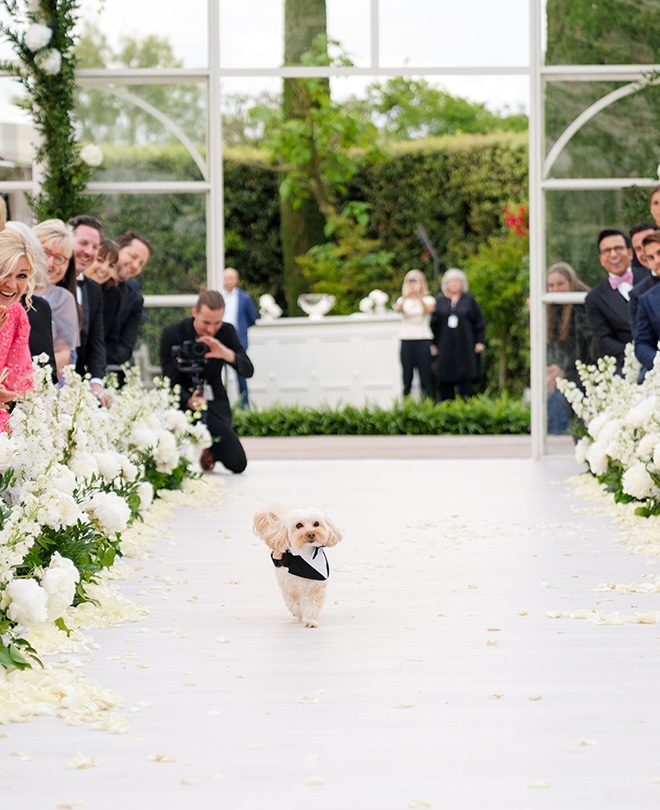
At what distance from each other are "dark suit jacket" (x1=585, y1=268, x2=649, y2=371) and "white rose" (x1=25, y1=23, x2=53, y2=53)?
3.73 meters

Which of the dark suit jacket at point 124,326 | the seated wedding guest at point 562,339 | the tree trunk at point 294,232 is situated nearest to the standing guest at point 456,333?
the tree trunk at point 294,232

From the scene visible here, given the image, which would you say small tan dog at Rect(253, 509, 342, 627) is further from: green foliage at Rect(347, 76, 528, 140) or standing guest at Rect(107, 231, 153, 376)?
green foliage at Rect(347, 76, 528, 140)

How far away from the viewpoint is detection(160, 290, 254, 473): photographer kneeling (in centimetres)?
916

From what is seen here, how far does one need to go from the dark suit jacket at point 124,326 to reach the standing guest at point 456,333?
6.44 meters

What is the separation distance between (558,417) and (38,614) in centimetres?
688

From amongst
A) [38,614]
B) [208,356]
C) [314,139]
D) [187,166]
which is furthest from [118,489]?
[314,139]

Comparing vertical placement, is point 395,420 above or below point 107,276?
below

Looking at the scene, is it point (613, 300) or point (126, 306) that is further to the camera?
point (613, 300)

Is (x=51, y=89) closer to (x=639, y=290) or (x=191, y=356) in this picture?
(x=191, y=356)

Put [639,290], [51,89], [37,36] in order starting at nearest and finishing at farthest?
[639,290] < [37,36] < [51,89]

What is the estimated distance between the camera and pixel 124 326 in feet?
27.7

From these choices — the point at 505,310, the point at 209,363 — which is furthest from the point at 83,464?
the point at 505,310

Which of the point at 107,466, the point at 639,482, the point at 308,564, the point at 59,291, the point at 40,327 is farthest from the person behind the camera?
the point at 59,291

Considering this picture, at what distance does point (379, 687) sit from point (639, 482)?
2930 mm
